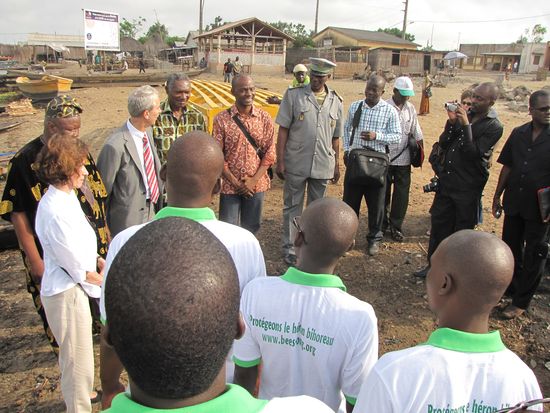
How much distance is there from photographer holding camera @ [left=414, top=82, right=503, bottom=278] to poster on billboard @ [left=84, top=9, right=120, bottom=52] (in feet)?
81.2

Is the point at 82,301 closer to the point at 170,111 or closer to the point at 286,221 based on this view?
the point at 170,111

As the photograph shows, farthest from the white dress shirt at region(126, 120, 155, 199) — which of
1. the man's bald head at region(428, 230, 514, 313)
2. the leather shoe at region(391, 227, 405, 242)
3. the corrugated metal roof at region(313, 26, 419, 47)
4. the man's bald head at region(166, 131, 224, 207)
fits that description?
the corrugated metal roof at region(313, 26, 419, 47)

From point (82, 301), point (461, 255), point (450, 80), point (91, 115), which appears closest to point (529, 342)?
point (461, 255)

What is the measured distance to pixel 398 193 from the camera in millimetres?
5516

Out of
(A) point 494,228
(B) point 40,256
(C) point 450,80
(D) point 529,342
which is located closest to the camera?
(B) point 40,256

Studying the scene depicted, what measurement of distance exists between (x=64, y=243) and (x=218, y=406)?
186 centimetres

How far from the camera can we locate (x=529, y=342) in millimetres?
3756

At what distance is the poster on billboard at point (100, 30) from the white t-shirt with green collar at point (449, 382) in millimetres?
27046

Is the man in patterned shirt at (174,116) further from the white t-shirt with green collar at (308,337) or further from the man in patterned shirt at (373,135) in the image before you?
the white t-shirt with green collar at (308,337)

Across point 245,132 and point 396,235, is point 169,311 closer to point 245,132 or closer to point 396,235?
point 245,132

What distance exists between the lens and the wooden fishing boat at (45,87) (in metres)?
17.6

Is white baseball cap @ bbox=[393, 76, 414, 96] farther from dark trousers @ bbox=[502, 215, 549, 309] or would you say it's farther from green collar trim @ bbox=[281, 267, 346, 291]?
green collar trim @ bbox=[281, 267, 346, 291]

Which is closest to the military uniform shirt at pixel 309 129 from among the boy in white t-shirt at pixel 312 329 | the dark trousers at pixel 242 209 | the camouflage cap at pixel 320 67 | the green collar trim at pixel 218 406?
the camouflage cap at pixel 320 67

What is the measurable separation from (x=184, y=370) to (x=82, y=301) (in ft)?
6.61
